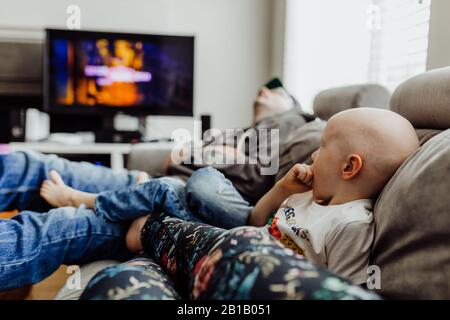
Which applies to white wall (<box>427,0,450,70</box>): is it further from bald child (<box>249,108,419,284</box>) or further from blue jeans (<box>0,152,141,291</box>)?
blue jeans (<box>0,152,141,291</box>)

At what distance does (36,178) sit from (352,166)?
1.04 metres

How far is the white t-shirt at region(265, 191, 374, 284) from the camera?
0.76 m

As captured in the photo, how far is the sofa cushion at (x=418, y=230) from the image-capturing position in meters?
0.61

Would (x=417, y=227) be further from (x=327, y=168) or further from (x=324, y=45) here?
(x=324, y=45)

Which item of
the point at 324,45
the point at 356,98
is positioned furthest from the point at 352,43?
the point at 356,98

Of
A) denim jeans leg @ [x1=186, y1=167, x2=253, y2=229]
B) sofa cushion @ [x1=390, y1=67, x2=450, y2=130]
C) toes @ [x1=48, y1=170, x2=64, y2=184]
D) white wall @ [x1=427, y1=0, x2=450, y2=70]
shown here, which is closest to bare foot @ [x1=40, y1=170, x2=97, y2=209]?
toes @ [x1=48, y1=170, x2=64, y2=184]

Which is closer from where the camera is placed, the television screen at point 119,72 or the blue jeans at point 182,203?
the blue jeans at point 182,203

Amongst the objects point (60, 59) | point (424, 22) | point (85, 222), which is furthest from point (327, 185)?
point (60, 59)

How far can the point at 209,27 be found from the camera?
132 inches

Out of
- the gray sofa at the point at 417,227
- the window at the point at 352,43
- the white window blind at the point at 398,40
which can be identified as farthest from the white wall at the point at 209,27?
the gray sofa at the point at 417,227

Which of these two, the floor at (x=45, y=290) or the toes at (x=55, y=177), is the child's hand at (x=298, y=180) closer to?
the toes at (x=55, y=177)

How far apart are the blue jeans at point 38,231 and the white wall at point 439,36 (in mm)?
1034

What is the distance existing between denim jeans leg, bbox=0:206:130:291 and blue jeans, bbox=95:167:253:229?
0.17ft

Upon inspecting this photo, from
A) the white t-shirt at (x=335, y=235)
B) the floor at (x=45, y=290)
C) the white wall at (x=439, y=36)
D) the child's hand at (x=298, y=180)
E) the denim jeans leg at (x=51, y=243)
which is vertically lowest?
the floor at (x=45, y=290)
